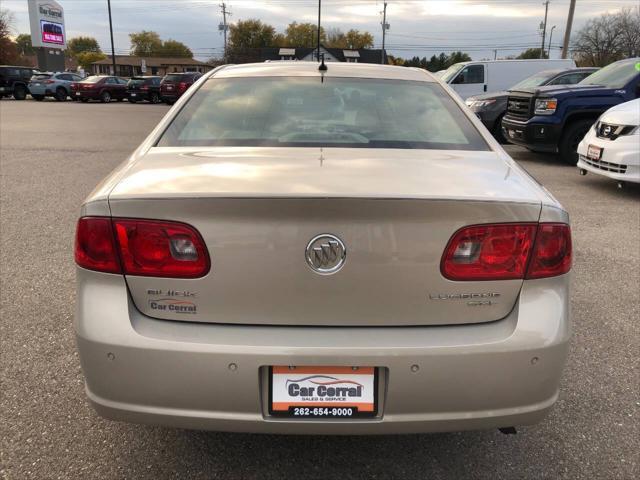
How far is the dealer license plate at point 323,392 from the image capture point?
1826 mm

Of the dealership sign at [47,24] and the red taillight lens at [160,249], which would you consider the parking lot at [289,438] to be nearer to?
the red taillight lens at [160,249]

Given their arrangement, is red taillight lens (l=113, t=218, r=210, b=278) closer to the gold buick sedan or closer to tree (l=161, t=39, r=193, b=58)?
the gold buick sedan

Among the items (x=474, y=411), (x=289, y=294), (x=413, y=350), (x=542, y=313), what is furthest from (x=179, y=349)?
(x=542, y=313)

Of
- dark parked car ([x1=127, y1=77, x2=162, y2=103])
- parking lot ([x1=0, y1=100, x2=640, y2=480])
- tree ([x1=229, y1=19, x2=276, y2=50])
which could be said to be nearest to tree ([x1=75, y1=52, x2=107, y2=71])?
tree ([x1=229, y1=19, x2=276, y2=50])

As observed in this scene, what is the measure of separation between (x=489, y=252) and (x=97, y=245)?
134cm

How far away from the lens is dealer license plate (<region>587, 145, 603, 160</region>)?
745 cm

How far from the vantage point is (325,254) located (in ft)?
5.86

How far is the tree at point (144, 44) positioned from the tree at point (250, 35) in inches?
1029

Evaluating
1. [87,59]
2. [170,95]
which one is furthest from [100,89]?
[87,59]

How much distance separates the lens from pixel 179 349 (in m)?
1.80

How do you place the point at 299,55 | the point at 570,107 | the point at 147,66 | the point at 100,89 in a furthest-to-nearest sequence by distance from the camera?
the point at 147,66
the point at 299,55
the point at 100,89
the point at 570,107

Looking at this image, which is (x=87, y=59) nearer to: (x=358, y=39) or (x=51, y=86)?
(x=358, y=39)

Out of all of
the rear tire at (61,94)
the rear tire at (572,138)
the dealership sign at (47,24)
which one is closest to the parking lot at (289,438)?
the rear tire at (572,138)

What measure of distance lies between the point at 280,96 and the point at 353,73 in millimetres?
499
